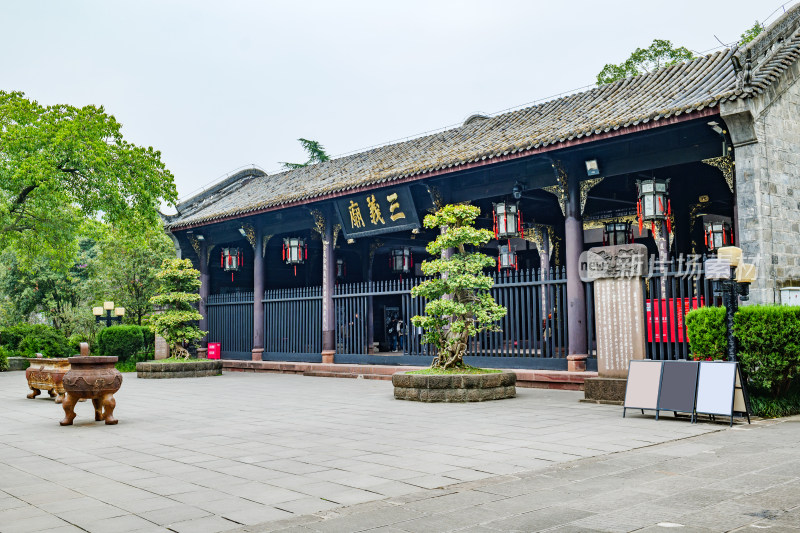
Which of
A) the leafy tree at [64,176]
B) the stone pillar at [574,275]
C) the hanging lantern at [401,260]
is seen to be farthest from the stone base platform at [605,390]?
the leafy tree at [64,176]

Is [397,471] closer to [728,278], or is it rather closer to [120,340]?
[728,278]

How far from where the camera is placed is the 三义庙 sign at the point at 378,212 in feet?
45.5

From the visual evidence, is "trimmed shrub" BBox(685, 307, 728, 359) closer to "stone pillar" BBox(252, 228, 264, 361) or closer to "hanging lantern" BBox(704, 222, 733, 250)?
"hanging lantern" BBox(704, 222, 733, 250)

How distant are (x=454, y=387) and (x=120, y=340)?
45.1ft

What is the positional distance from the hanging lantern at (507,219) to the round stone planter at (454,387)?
10.5 feet

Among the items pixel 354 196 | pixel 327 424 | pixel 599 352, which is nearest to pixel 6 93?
pixel 354 196

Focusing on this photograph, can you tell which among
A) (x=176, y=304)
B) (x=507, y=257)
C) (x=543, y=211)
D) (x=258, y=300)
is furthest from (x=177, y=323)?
(x=543, y=211)

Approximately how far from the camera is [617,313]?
9.16 metres

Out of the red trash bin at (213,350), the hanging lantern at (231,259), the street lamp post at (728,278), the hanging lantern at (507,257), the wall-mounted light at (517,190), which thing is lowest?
the red trash bin at (213,350)

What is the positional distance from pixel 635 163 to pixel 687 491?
765 centimetres

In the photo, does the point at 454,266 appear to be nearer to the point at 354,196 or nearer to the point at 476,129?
the point at 354,196

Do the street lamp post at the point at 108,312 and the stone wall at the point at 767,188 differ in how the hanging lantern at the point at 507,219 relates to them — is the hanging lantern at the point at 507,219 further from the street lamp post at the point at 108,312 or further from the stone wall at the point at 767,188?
the street lamp post at the point at 108,312

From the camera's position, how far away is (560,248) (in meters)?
16.9

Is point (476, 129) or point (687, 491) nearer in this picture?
point (687, 491)
